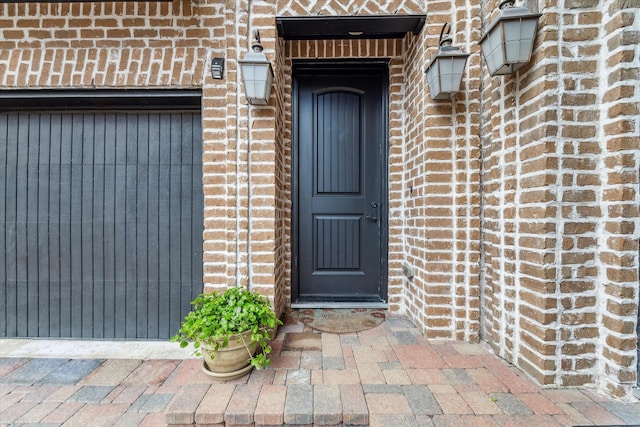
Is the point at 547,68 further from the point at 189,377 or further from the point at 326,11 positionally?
the point at 189,377

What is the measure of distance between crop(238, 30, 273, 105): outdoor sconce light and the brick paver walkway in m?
1.59

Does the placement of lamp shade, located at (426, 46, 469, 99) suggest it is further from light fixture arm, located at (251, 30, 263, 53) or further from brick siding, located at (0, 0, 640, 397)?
light fixture arm, located at (251, 30, 263, 53)

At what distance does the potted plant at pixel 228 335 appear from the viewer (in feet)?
5.24

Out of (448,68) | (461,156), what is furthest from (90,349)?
(448,68)

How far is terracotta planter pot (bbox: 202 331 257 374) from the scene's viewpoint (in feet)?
5.25

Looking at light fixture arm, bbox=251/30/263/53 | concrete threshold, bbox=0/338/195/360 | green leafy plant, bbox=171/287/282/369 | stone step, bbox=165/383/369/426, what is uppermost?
light fixture arm, bbox=251/30/263/53

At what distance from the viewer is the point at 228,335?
5.21 feet

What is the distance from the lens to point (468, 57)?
6.25ft

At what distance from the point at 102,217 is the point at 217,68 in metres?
1.40

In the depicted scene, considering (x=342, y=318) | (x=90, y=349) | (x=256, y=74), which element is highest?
(x=256, y=74)

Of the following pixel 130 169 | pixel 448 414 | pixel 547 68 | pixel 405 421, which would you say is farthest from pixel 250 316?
pixel 547 68

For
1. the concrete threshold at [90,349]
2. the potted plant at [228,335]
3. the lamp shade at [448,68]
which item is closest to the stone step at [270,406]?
the potted plant at [228,335]

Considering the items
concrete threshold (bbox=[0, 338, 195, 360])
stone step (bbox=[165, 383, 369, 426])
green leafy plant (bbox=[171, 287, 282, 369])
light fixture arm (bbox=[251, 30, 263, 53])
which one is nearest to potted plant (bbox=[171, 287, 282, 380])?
green leafy plant (bbox=[171, 287, 282, 369])

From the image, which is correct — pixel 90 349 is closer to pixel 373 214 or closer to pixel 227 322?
pixel 227 322
